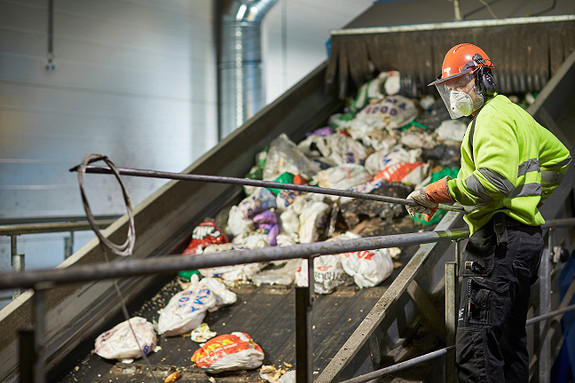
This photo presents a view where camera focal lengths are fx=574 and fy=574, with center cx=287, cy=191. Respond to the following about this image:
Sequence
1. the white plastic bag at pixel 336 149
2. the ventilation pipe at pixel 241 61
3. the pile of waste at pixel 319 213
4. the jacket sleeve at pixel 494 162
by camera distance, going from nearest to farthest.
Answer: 1. the jacket sleeve at pixel 494 162
2. the pile of waste at pixel 319 213
3. the white plastic bag at pixel 336 149
4. the ventilation pipe at pixel 241 61

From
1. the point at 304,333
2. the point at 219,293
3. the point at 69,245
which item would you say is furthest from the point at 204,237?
the point at 304,333

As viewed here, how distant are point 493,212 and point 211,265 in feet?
4.34

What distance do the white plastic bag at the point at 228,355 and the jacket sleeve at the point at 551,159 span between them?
5.01 feet

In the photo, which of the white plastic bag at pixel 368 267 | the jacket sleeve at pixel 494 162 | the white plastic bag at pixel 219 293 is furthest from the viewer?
the white plastic bag at pixel 219 293

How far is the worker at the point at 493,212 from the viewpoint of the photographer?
2115 mm

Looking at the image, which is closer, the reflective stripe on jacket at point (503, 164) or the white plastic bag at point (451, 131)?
the reflective stripe on jacket at point (503, 164)

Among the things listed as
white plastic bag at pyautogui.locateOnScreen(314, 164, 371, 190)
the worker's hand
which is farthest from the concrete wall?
the worker's hand

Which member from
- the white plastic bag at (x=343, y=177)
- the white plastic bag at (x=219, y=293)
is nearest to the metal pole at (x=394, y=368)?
the white plastic bag at (x=219, y=293)

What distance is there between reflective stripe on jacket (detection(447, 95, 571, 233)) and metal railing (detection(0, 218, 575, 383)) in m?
0.22

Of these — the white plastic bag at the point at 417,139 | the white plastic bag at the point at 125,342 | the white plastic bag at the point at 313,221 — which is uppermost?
the white plastic bag at the point at 417,139

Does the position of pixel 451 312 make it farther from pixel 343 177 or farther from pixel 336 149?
pixel 336 149

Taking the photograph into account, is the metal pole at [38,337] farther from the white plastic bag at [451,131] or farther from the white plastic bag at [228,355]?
the white plastic bag at [451,131]

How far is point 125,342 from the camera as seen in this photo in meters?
2.96

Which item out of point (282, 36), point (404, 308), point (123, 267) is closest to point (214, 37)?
point (282, 36)
